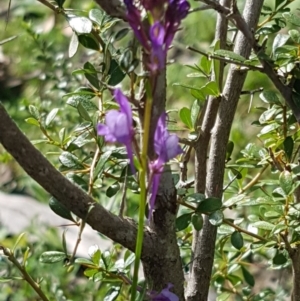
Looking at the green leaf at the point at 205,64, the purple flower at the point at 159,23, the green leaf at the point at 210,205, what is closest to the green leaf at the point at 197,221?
the green leaf at the point at 210,205

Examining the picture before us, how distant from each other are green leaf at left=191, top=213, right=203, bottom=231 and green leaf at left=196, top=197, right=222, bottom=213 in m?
0.01

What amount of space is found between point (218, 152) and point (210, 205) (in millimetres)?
109

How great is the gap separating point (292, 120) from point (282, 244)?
183 mm

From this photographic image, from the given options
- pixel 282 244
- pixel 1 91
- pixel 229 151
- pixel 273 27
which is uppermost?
pixel 1 91

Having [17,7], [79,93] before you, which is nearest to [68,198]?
[79,93]

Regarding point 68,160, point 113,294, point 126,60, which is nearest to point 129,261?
point 113,294

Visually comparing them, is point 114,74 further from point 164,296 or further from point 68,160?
point 164,296

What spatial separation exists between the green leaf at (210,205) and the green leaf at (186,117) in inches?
5.0

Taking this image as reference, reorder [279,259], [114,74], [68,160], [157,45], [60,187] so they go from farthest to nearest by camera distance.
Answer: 1. [279,259]
2. [68,160]
3. [114,74]
4. [60,187]
5. [157,45]

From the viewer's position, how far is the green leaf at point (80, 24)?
34.9 inches

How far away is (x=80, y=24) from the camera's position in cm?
89

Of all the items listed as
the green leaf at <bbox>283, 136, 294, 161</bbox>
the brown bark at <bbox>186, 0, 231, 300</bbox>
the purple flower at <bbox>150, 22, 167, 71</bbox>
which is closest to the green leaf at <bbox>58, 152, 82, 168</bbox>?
the brown bark at <bbox>186, 0, 231, 300</bbox>

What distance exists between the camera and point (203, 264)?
3.32 feet

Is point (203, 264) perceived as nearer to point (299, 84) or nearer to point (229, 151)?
point (229, 151)
